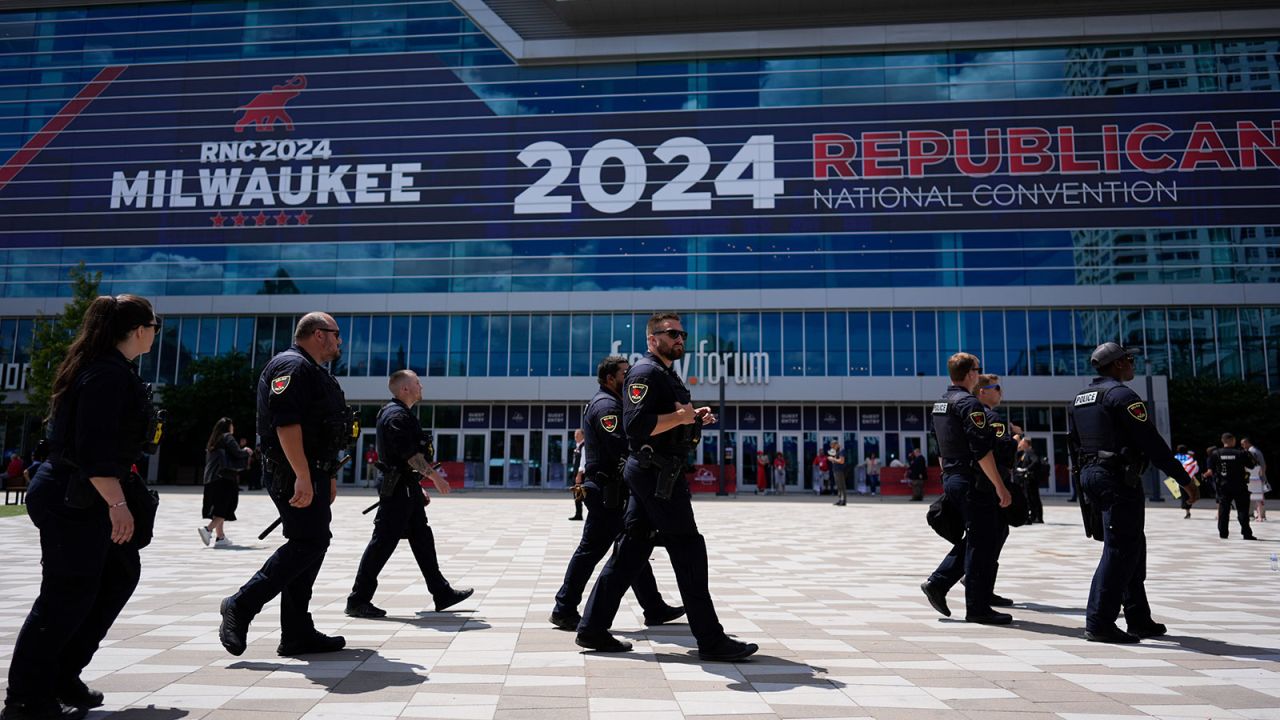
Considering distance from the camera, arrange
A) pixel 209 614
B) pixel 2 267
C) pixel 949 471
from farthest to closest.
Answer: pixel 2 267
pixel 949 471
pixel 209 614

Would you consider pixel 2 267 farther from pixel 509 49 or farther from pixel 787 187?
pixel 787 187

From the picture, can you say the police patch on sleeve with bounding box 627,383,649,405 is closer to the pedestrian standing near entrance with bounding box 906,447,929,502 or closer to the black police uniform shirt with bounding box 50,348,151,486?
the black police uniform shirt with bounding box 50,348,151,486

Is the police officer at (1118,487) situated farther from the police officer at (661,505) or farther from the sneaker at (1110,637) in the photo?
the police officer at (661,505)

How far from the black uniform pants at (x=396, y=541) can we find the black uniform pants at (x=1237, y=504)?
12.7 m

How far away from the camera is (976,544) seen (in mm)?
5941

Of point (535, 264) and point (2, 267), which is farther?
point (2, 267)

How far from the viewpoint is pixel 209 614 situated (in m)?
5.88

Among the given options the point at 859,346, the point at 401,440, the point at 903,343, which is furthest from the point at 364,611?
the point at 903,343

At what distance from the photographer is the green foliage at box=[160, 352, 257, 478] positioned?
32.9 metres

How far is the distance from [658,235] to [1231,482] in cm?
2455

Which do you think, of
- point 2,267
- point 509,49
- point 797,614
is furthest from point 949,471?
point 2,267

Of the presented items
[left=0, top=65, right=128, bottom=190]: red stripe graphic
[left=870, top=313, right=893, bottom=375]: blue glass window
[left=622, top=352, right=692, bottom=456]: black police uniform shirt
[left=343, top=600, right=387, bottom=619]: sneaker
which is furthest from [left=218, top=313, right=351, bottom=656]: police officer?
[left=0, top=65, right=128, bottom=190]: red stripe graphic

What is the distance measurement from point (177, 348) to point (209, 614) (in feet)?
113

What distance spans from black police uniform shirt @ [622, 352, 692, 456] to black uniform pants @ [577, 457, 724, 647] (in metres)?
0.15
